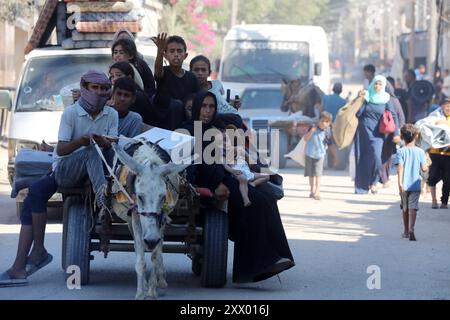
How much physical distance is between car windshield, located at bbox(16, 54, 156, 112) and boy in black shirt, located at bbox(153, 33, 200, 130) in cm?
404

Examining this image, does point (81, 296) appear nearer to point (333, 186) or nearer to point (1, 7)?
point (333, 186)

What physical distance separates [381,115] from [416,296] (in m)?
9.95

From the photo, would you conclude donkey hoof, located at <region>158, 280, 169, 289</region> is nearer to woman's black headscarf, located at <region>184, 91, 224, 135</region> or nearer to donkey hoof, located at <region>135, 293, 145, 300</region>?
donkey hoof, located at <region>135, 293, 145, 300</region>

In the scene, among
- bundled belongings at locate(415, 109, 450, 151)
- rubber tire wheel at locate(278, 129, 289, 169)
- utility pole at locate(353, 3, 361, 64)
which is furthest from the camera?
utility pole at locate(353, 3, 361, 64)

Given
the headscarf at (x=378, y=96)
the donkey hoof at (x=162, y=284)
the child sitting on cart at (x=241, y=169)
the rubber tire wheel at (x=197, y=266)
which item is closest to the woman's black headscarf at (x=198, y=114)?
the child sitting on cart at (x=241, y=169)

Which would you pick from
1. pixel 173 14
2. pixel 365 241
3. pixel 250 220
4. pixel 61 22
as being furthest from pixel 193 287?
pixel 173 14

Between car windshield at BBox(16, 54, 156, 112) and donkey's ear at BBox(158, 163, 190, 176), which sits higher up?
car windshield at BBox(16, 54, 156, 112)

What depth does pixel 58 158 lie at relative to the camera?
9.62 metres

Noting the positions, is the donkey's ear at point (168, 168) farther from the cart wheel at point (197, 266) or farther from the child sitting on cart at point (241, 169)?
the cart wheel at point (197, 266)

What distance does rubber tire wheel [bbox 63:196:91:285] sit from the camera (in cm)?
959

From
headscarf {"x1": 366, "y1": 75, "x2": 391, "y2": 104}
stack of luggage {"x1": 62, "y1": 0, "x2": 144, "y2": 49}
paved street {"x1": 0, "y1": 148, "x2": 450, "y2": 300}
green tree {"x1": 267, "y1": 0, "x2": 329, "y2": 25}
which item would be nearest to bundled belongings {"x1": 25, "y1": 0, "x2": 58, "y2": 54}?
stack of luggage {"x1": 62, "y1": 0, "x2": 144, "y2": 49}

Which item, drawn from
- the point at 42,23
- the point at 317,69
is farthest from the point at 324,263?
the point at 317,69

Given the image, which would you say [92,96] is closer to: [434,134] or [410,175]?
[410,175]

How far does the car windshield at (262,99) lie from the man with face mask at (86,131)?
16844 mm
